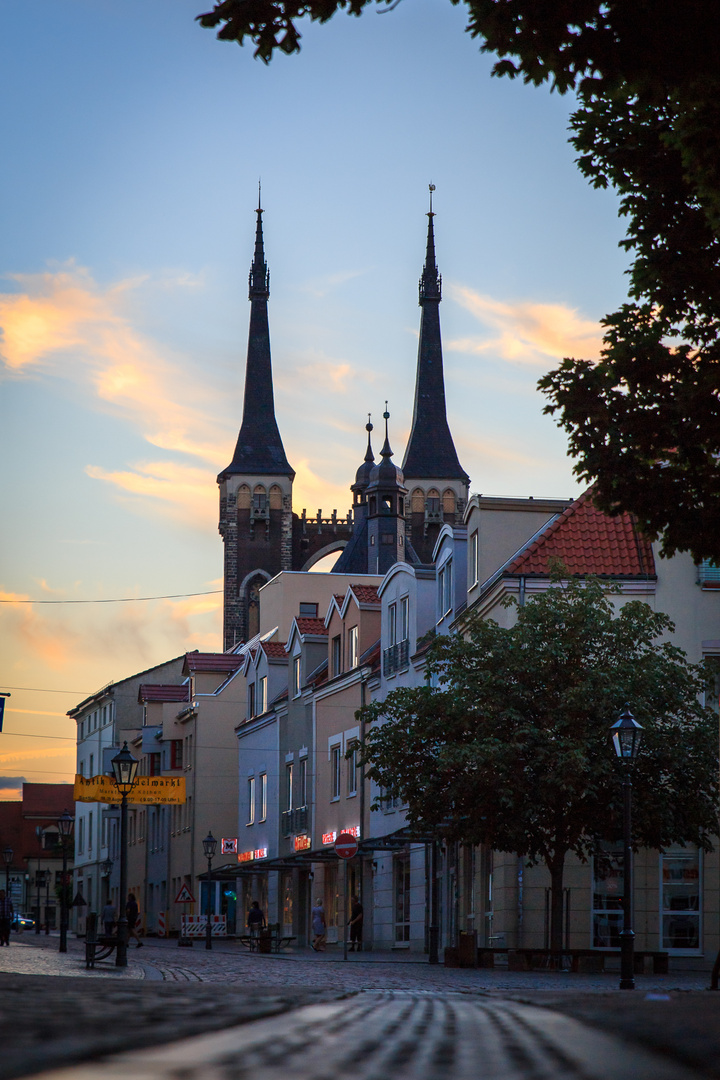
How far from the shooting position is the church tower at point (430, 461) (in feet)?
388

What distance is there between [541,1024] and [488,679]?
23218mm

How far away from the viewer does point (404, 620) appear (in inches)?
1512

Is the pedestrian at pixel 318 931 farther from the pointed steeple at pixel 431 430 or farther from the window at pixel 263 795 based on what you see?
the pointed steeple at pixel 431 430

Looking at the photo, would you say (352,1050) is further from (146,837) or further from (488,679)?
(146,837)

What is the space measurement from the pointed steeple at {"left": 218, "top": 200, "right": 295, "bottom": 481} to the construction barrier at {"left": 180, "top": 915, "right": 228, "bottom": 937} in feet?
212

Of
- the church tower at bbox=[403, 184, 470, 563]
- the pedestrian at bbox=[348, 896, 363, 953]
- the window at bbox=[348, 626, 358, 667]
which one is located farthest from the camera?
the church tower at bbox=[403, 184, 470, 563]

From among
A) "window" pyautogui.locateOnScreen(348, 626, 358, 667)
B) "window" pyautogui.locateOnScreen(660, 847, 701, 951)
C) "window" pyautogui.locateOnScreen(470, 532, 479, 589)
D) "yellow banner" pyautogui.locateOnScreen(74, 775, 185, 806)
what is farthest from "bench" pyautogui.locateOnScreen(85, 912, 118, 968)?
"yellow banner" pyautogui.locateOnScreen(74, 775, 185, 806)

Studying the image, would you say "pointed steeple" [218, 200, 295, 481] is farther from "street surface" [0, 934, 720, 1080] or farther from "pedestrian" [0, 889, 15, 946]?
"street surface" [0, 934, 720, 1080]

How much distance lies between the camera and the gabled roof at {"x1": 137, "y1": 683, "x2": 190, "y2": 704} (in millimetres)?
69312

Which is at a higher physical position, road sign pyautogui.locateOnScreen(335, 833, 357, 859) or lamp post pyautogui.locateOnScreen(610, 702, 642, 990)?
lamp post pyautogui.locateOnScreen(610, 702, 642, 990)

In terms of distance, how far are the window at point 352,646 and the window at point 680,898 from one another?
52.8 feet

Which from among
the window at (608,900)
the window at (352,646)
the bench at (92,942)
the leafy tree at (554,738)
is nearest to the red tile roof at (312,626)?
the window at (352,646)

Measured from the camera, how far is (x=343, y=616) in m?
44.6

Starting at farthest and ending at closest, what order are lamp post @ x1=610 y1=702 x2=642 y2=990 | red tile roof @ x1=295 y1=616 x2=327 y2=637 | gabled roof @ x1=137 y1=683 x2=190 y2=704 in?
gabled roof @ x1=137 y1=683 x2=190 y2=704 < red tile roof @ x1=295 y1=616 x2=327 y2=637 < lamp post @ x1=610 y1=702 x2=642 y2=990
